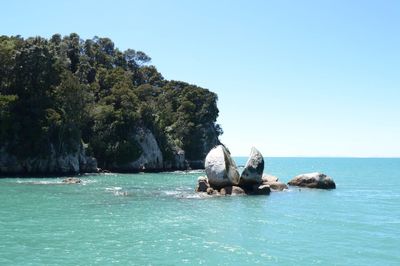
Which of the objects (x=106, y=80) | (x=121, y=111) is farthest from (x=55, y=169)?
(x=106, y=80)

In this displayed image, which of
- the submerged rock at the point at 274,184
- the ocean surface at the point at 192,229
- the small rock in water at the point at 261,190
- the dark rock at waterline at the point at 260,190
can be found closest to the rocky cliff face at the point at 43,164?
the ocean surface at the point at 192,229

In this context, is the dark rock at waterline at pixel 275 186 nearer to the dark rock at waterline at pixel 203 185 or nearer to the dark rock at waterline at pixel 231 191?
the dark rock at waterline at pixel 231 191

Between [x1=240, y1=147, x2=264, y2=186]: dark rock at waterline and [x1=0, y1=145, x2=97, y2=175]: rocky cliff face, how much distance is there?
110 ft

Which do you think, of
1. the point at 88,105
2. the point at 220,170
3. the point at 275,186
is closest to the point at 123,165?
the point at 88,105

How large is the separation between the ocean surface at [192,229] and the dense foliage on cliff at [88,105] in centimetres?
2324

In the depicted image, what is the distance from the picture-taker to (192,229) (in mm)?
26375

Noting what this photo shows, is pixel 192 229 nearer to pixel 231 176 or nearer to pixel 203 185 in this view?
pixel 231 176

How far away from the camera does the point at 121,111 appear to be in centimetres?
8075

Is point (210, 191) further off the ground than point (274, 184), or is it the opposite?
point (274, 184)

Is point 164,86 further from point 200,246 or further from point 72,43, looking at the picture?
point 200,246

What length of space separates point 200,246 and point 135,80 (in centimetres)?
9905

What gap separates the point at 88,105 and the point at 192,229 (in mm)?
55636

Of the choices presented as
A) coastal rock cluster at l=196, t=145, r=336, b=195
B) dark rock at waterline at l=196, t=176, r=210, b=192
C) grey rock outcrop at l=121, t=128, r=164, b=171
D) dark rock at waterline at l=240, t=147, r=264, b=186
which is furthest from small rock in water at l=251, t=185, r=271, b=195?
grey rock outcrop at l=121, t=128, r=164, b=171

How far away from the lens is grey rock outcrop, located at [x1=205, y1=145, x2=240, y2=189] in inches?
1748
